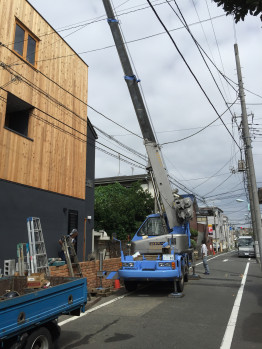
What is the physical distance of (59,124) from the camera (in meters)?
13.6

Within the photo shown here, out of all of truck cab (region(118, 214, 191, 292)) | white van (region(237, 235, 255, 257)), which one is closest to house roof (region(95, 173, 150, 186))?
white van (region(237, 235, 255, 257))

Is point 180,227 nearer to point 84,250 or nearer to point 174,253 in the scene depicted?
Answer: point 174,253

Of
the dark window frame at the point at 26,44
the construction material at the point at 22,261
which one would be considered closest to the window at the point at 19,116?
the dark window frame at the point at 26,44

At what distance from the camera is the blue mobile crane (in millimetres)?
9664

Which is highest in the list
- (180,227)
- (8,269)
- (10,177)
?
(10,177)

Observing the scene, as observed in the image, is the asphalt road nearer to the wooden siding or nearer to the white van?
the wooden siding

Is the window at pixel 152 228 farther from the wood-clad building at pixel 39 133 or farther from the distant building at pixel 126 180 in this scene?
the distant building at pixel 126 180

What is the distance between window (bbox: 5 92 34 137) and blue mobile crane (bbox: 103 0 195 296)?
4.19 meters

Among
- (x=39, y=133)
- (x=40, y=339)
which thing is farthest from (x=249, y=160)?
(x=40, y=339)

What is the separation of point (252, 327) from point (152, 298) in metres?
3.71

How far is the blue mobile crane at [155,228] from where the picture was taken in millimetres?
9664

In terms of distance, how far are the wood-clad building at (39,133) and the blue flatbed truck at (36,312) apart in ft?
18.8

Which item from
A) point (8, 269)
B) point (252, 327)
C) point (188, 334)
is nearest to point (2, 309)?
point (188, 334)

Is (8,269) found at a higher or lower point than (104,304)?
higher
